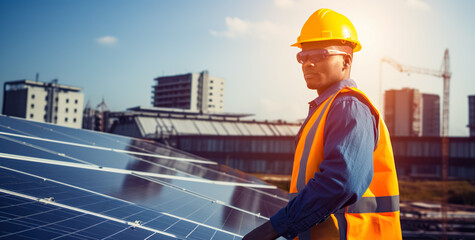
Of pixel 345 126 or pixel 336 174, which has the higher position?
pixel 345 126

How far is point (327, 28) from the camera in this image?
3.67 meters

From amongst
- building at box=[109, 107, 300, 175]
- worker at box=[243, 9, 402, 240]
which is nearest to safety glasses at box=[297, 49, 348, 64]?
worker at box=[243, 9, 402, 240]

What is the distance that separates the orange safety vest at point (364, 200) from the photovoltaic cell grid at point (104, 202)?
199 centimetres

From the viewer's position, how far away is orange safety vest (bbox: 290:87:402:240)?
10.4 ft

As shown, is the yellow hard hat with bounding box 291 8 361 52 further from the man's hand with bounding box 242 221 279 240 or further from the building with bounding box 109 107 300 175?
the building with bounding box 109 107 300 175

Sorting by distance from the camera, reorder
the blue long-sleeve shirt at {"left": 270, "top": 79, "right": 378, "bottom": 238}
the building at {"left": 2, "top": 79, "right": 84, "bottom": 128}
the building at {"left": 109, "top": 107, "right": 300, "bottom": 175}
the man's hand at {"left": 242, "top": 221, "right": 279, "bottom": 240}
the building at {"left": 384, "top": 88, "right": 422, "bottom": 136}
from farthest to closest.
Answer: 1. the building at {"left": 384, "top": 88, "right": 422, "bottom": 136}
2. the building at {"left": 2, "top": 79, "right": 84, "bottom": 128}
3. the building at {"left": 109, "top": 107, "right": 300, "bottom": 175}
4. the man's hand at {"left": 242, "top": 221, "right": 279, "bottom": 240}
5. the blue long-sleeve shirt at {"left": 270, "top": 79, "right": 378, "bottom": 238}

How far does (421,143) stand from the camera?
65.5 m

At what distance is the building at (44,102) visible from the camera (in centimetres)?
14800

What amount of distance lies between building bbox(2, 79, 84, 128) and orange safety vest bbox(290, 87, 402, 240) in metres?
156

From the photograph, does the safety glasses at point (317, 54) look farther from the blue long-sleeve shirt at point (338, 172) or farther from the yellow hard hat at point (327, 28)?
the blue long-sleeve shirt at point (338, 172)

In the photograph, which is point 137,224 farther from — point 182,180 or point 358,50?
point 182,180

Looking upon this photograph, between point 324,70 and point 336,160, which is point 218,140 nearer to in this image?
point 324,70

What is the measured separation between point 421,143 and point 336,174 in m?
67.9

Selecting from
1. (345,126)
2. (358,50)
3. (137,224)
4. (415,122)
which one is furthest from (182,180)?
(415,122)
